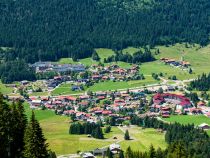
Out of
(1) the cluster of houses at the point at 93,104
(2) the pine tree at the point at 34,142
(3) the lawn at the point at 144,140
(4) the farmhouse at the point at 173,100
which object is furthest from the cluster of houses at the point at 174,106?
(2) the pine tree at the point at 34,142

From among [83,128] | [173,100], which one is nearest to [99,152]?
[83,128]

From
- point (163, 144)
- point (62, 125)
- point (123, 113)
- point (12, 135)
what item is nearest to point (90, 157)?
point (163, 144)

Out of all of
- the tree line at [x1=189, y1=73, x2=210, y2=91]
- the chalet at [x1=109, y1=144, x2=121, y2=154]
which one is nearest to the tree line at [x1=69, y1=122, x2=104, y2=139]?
the chalet at [x1=109, y1=144, x2=121, y2=154]

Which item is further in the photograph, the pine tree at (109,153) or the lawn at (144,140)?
the lawn at (144,140)

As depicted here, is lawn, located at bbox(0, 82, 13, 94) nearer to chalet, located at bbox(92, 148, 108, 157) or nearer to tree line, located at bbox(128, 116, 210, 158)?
tree line, located at bbox(128, 116, 210, 158)

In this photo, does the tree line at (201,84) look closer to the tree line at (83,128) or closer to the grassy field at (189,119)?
the grassy field at (189,119)

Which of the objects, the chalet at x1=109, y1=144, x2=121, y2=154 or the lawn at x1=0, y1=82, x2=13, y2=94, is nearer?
the chalet at x1=109, y1=144, x2=121, y2=154
